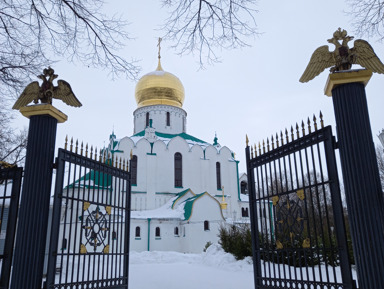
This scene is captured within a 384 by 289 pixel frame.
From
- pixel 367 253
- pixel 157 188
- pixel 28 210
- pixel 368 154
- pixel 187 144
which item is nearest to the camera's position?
pixel 367 253

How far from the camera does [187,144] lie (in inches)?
1124

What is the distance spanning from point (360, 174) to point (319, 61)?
1.63m

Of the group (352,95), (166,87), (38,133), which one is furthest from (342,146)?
(166,87)

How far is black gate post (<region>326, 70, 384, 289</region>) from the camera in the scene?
12.8ft

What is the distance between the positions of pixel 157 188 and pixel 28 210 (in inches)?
847

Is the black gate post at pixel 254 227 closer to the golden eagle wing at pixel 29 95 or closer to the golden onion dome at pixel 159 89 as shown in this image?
the golden eagle wing at pixel 29 95

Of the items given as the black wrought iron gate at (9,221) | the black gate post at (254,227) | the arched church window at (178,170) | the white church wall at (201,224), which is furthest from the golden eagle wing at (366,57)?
the arched church window at (178,170)

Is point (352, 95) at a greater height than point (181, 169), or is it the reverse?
point (181, 169)

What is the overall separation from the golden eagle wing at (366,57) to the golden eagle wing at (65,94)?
4.24 m

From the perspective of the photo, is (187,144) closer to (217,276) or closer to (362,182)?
(217,276)

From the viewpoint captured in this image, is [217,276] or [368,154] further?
[217,276]

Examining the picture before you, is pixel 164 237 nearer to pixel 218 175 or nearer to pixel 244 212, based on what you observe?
pixel 218 175

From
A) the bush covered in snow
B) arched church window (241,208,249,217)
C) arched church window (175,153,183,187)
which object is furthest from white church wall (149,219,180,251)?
the bush covered in snow

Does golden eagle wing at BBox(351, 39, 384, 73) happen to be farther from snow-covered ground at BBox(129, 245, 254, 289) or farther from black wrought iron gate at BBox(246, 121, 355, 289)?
snow-covered ground at BBox(129, 245, 254, 289)
